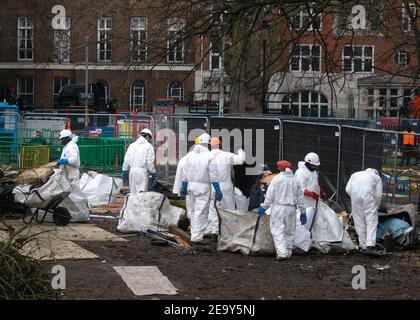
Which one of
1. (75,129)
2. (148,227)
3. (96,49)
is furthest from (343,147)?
(96,49)

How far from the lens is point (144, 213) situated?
52.0 ft

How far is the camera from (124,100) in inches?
2255

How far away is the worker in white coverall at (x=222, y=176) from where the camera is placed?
1527 centimetres

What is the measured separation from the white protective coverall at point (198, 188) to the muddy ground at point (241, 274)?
736 millimetres

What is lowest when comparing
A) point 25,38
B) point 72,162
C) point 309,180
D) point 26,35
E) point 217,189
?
point 217,189

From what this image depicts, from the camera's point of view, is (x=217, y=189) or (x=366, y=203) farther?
(x=217, y=189)

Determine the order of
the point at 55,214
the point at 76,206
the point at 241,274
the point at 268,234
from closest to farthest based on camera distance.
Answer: the point at 241,274, the point at 268,234, the point at 55,214, the point at 76,206

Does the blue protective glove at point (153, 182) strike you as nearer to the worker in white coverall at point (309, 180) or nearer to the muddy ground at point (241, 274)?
the muddy ground at point (241, 274)

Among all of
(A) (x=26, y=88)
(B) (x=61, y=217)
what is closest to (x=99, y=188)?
(B) (x=61, y=217)

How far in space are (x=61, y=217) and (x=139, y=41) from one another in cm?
845

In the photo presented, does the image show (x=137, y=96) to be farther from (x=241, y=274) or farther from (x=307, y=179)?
(x=241, y=274)
